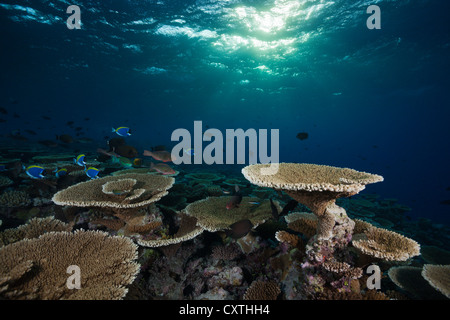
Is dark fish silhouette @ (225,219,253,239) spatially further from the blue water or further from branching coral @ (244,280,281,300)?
the blue water

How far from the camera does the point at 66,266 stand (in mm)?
2914

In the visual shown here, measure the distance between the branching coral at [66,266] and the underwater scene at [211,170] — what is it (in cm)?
2

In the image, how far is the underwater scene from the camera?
288 cm

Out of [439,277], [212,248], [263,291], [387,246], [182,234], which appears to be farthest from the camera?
[212,248]

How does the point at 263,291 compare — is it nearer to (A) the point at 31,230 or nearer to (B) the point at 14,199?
(A) the point at 31,230

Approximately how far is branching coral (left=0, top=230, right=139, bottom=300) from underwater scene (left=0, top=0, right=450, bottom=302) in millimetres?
22

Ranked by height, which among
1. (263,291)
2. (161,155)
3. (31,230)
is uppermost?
(161,155)

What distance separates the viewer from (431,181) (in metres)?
113

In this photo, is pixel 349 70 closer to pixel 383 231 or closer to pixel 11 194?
pixel 383 231

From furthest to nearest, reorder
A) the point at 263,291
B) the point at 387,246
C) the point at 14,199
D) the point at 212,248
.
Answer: the point at 14,199 → the point at 212,248 → the point at 263,291 → the point at 387,246

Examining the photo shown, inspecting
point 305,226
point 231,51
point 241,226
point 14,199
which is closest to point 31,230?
point 14,199

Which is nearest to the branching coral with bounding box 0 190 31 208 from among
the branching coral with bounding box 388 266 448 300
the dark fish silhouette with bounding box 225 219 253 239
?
the dark fish silhouette with bounding box 225 219 253 239

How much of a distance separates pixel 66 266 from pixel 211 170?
16625 mm
